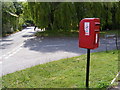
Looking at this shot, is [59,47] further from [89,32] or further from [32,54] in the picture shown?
[89,32]

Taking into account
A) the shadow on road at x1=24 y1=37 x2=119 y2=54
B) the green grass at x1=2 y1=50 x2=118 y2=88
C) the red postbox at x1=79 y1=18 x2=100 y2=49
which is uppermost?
the red postbox at x1=79 y1=18 x2=100 y2=49

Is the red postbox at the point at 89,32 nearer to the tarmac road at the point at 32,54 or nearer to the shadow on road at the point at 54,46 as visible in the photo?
the tarmac road at the point at 32,54

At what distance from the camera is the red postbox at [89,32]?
3523mm

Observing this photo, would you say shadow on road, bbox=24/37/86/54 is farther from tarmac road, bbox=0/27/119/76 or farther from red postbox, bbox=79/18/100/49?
red postbox, bbox=79/18/100/49

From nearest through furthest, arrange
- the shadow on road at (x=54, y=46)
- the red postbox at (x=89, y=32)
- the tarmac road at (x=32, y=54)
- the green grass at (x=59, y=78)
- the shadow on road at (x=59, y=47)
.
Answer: the red postbox at (x=89, y=32) < the green grass at (x=59, y=78) < the tarmac road at (x=32, y=54) < the shadow on road at (x=59, y=47) < the shadow on road at (x=54, y=46)

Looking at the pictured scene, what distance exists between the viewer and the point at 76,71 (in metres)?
4.98

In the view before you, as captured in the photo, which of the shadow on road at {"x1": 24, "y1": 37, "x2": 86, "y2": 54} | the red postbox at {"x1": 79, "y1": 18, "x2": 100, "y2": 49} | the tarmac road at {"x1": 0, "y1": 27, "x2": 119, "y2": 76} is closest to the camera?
the red postbox at {"x1": 79, "y1": 18, "x2": 100, "y2": 49}

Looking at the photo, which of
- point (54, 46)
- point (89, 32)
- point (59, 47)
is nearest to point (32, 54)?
point (59, 47)

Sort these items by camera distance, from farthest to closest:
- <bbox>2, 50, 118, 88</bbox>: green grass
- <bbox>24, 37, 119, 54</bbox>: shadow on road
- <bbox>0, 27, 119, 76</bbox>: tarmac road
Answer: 1. <bbox>24, 37, 119, 54</bbox>: shadow on road
2. <bbox>0, 27, 119, 76</bbox>: tarmac road
3. <bbox>2, 50, 118, 88</bbox>: green grass

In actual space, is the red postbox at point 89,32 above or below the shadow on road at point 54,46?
above

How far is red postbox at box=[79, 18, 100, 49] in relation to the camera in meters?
3.52

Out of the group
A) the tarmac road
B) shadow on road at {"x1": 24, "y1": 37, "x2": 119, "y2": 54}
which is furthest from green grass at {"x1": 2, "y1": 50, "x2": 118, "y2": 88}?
shadow on road at {"x1": 24, "y1": 37, "x2": 119, "y2": 54}

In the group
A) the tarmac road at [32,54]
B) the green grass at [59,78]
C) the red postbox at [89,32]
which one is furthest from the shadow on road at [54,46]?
the red postbox at [89,32]

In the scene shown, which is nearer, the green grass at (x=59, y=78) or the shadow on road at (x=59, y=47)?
the green grass at (x=59, y=78)
